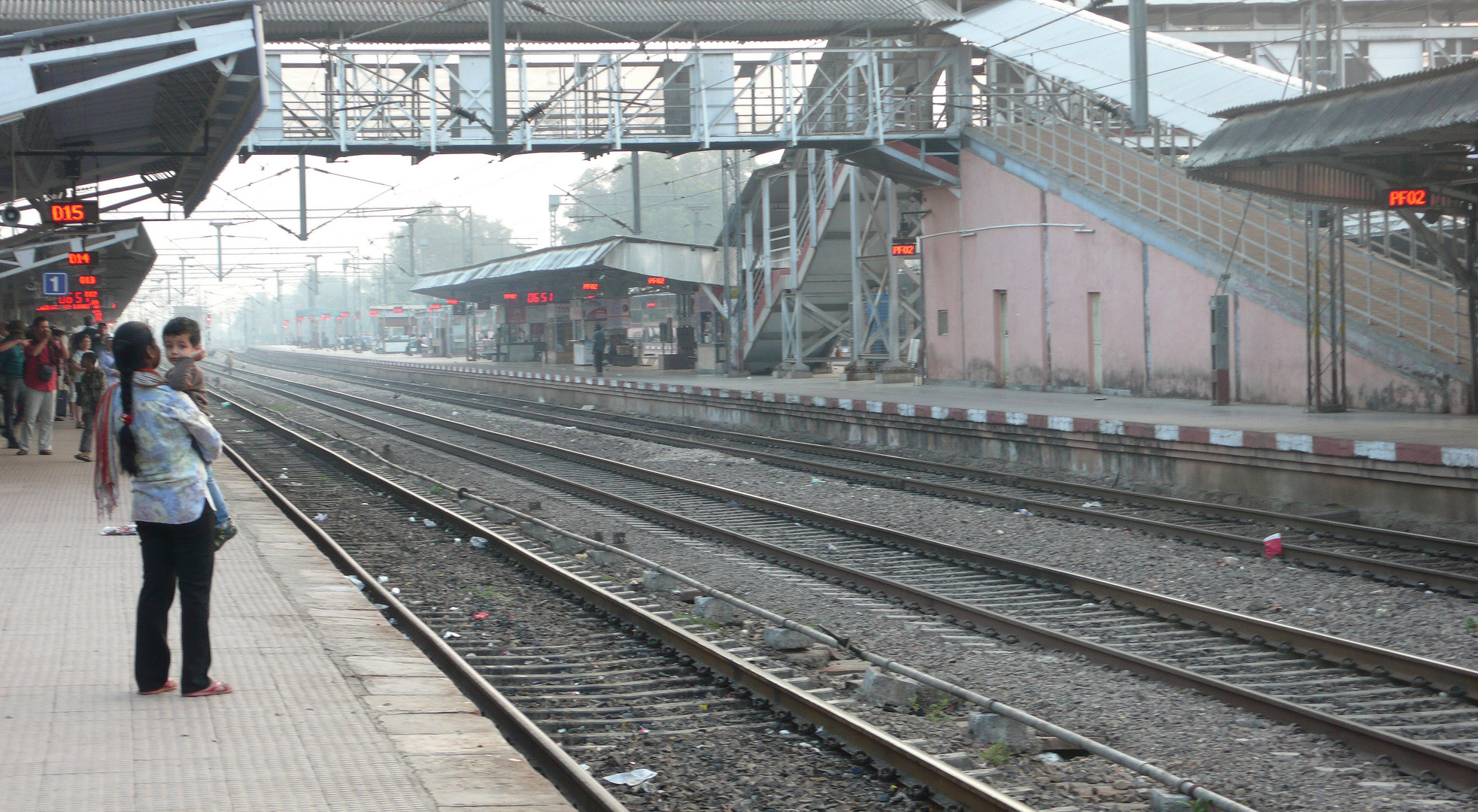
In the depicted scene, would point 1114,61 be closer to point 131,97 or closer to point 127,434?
point 131,97

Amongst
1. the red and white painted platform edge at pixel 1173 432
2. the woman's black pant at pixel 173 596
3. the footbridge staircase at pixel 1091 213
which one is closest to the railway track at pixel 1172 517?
the red and white painted platform edge at pixel 1173 432

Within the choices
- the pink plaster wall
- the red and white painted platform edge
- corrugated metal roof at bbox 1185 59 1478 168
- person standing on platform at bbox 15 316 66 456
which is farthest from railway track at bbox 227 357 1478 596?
Result: person standing on platform at bbox 15 316 66 456

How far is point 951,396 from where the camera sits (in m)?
25.8

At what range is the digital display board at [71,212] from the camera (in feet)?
62.8

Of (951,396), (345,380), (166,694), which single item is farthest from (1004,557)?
(345,380)

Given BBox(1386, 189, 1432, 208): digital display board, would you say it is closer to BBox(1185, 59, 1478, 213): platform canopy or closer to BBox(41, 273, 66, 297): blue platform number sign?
BBox(1185, 59, 1478, 213): platform canopy

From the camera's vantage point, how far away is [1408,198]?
16719mm

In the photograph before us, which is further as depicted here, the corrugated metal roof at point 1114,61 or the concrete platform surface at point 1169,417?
the corrugated metal roof at point 1114,61

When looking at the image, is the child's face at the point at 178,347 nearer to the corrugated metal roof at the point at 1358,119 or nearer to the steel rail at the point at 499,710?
the steel rail at the point at 499,710

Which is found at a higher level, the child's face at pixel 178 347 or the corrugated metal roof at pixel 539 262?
the corrugated metal roof at pixel 539 262

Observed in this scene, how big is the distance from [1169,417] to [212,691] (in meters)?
15.1

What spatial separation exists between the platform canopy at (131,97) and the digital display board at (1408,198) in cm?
1343

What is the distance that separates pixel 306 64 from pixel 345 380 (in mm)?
31764

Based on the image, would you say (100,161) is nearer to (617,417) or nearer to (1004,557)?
(617,417)
